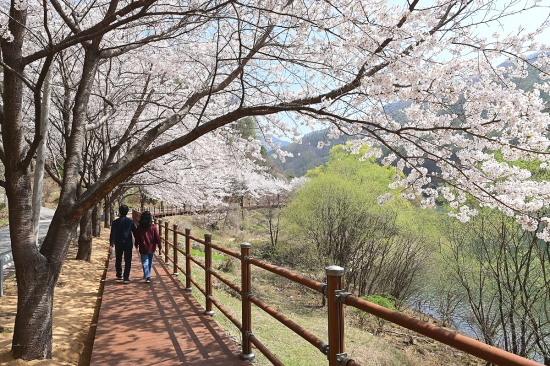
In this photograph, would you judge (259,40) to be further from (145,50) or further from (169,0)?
(145,50)

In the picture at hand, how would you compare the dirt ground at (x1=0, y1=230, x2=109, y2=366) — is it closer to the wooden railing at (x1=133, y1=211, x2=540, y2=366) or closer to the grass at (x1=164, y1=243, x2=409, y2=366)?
the grass at (x1=164, y1=243, x2=409, y2=366)

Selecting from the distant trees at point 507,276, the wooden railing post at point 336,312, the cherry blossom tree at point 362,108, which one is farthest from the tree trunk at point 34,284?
the distant trees at point 507,276

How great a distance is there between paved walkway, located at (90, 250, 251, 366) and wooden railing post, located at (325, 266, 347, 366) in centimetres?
170

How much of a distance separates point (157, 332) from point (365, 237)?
14.7m

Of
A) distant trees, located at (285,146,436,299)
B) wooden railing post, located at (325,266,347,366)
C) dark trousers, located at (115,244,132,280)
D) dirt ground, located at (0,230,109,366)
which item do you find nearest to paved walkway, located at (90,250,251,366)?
dirt ground, located at (0,230,109,366)

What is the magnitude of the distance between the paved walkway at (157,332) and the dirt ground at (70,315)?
12.1 inches

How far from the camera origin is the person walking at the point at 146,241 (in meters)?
7.96

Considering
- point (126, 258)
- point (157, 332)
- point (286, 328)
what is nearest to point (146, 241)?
point (126, 258)

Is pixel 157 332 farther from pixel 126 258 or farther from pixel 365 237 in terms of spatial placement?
pixel 365 237

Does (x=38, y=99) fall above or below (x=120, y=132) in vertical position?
below

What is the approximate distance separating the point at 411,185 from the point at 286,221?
17.8 metres

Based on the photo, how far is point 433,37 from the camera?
3701 millimetres

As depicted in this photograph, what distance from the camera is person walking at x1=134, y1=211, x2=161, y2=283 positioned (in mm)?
7961

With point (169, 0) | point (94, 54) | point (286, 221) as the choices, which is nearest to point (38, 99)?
point (94, 54)
